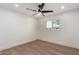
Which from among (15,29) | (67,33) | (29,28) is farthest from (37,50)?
(67,33)

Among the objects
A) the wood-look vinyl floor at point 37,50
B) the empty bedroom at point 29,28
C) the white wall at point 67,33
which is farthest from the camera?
the white wall at point 67,33

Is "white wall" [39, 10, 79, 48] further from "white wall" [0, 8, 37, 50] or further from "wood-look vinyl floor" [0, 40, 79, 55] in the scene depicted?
"white wall" [0, 8, 37, 50]

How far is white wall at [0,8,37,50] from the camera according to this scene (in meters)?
1.41

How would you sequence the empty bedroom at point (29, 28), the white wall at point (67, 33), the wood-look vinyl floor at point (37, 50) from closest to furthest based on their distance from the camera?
the wood-look vinyl floor at point (37, 50) < the empty bedroom at point (29, 28) < the white wall at point (67, 33)

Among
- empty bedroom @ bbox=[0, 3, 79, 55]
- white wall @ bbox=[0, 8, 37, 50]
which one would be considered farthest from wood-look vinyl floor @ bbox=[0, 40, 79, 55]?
white wall @ bbox=[0, 8, 37, 50]

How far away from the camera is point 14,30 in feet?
5.20

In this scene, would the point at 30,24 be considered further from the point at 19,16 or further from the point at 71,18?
the point at 71,18

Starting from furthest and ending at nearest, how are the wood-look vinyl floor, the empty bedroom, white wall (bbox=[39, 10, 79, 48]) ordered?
white wall (bbox=[39, 10, 79, 48]) < the empty bedroom < the wood-look vinyl floor

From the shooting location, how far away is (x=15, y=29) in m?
1.49

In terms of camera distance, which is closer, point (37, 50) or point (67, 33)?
point (37, 50)

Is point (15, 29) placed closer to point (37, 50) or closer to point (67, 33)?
point (37, 50)

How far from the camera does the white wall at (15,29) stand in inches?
55.6

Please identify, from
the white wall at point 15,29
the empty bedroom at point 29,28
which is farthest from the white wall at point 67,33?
the white wall at point 15,29

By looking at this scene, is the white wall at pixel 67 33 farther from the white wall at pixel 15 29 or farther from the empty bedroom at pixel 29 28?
the white wall at pixel 15 29
